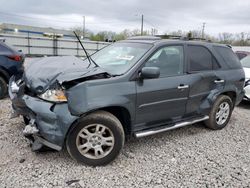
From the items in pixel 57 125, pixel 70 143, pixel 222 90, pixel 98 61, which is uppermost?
pixel 98 61

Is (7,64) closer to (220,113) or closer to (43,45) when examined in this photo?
(220,113)

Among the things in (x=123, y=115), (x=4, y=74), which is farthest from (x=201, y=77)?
(x=4, y=74)

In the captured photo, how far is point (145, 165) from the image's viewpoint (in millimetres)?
3227

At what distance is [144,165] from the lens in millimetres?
3225

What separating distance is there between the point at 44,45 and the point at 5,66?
52.1ft

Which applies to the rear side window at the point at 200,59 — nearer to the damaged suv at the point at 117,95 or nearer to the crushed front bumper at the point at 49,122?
the damaged suv at the point at 117,95

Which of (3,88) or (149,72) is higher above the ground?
(149,72)

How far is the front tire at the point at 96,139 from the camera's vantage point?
2.96 metres

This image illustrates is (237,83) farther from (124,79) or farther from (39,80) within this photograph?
(39,80)

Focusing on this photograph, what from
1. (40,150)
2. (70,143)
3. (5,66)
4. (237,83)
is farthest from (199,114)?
(5,66)

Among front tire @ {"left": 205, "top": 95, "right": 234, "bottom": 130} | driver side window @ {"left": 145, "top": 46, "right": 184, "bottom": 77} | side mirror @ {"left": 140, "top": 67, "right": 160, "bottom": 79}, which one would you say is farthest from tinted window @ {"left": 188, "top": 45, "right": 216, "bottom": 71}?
side mirror @ {"left": 140, "top": 67, "right": 160, "bottom": 79}

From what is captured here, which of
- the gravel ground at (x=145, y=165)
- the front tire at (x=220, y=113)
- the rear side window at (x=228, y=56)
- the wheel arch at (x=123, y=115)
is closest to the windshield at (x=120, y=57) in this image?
the wheel arch at (x=123, y=115)

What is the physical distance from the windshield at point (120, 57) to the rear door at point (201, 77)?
910mm

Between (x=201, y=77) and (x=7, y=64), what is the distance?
461 cm
